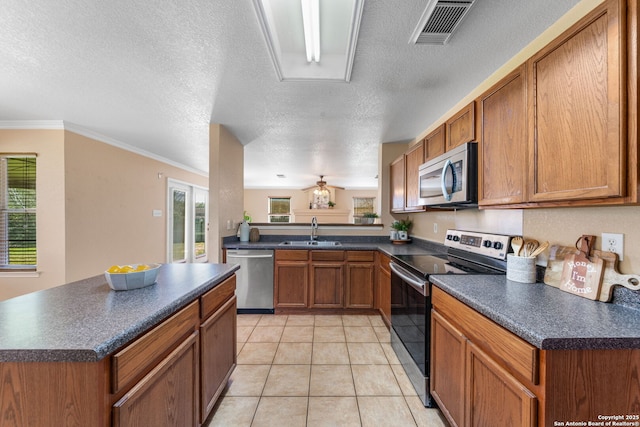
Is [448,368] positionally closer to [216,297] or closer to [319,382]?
[319,382]

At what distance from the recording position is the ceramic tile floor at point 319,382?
1.58m

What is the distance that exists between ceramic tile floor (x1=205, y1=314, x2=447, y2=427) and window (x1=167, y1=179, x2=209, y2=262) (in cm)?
370

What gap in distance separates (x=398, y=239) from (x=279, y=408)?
2.39m

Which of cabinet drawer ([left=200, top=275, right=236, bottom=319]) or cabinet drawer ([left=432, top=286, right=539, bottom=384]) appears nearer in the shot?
cabinet drawer ([left=432, top=286, right=539, bottom=384])

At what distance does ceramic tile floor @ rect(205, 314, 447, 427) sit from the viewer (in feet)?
5.18

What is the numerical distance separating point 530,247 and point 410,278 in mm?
739

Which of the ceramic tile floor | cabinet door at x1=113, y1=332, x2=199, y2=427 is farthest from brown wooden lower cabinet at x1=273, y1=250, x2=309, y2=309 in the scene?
cabinet door at x1=113, y1=332, x2=199, y2=427

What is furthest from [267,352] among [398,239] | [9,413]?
[398,239]

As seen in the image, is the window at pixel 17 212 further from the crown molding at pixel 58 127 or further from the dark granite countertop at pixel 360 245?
the dark granite countertop at pixel 360 245

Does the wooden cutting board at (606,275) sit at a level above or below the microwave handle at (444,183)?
below

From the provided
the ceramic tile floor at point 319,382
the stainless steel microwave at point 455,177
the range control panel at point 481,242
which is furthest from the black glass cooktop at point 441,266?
the ceramic tile floor at point 319,382

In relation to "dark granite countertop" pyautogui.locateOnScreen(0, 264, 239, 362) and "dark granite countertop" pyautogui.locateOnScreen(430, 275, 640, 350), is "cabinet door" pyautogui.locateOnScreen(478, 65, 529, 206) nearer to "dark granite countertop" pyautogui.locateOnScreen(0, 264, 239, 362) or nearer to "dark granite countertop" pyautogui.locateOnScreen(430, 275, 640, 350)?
"dark granite countertop" pyautogui.locateOnScreen(430, 275, 640, 350)

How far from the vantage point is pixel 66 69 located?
6.40 ft

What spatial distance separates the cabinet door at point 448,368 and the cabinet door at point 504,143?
0.81 meters
